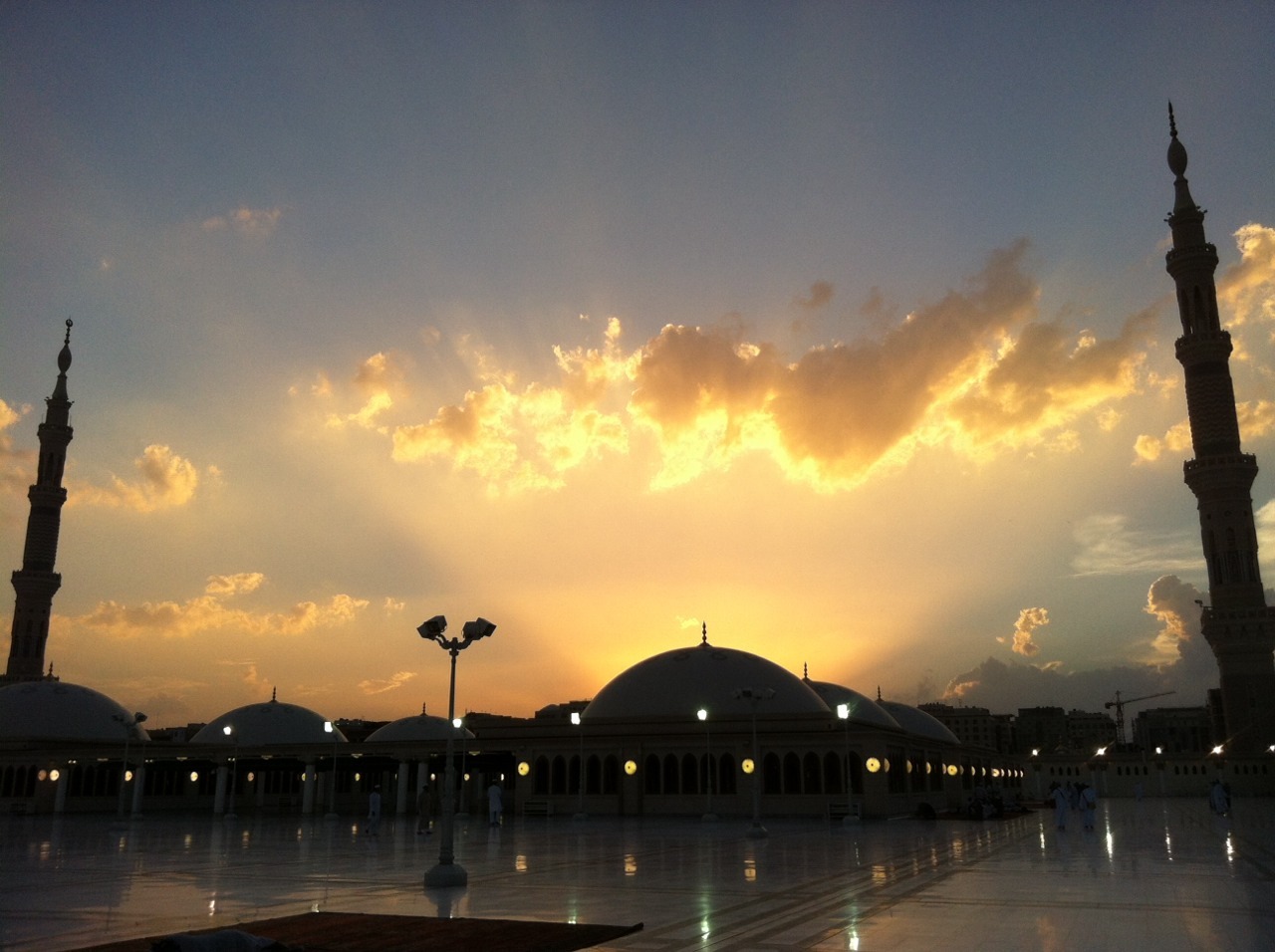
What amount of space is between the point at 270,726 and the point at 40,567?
3068cm

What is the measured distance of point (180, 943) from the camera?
36.0ft

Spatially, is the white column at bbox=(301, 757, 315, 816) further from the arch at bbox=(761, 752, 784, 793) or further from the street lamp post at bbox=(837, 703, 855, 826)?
the street lamp post at bbox=(837, 703, 855, 826)

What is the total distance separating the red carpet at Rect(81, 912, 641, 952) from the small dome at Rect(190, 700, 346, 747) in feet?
220

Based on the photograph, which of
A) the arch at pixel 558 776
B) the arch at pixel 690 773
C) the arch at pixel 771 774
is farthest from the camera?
the arch at pixel 558 776

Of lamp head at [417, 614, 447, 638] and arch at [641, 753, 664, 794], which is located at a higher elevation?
lamp head at [417, 614, 447, 638]

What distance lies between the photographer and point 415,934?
48.5 feet

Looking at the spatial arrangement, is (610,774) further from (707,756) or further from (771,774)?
(771,774)

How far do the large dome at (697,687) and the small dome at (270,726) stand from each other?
91.9 ft

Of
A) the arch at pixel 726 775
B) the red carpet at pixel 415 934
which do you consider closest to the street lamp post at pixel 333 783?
the arch at pixel 726 775

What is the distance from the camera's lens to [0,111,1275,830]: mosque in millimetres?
54250

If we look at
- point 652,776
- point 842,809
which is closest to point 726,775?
point 652,776

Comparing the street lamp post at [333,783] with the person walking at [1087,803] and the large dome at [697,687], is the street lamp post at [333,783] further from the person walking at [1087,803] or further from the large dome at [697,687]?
the person walking at [1087,803]

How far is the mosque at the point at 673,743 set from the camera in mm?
54250

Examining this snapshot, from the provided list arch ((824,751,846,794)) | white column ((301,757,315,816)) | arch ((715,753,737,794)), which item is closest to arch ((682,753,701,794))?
arch ((715,753,737,794))
